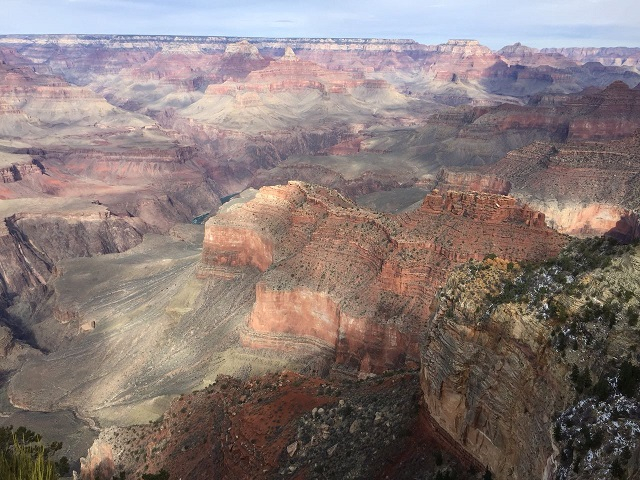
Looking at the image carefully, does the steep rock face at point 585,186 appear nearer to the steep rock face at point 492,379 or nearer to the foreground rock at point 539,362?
the foreground rock at point 539,362

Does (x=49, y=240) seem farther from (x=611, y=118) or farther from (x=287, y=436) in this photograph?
(x=611, y=118)

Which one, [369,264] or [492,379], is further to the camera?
[369,264]

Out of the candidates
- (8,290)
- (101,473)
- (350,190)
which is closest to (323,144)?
(350,190)

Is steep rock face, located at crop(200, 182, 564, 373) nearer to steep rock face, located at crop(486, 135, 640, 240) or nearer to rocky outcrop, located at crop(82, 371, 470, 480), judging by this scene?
rocky outcrop, located at crop(82, 371, 470, 480)

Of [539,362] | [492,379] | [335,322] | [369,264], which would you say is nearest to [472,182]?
[369,264]

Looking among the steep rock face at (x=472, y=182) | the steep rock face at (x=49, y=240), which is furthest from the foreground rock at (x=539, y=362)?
the steep rock face at (x=49, y=240)

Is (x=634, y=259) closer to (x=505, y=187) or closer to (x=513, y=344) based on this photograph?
(x=513, y=344)

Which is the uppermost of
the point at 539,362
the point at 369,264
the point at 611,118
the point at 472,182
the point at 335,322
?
the point at 539,362
